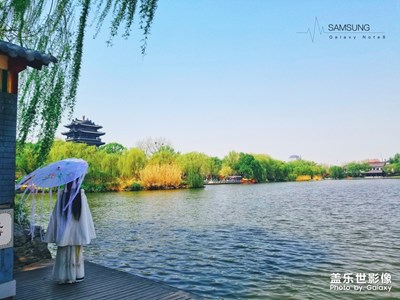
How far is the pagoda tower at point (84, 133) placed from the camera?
54.6 meters

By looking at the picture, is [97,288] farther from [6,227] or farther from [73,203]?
[6,227]

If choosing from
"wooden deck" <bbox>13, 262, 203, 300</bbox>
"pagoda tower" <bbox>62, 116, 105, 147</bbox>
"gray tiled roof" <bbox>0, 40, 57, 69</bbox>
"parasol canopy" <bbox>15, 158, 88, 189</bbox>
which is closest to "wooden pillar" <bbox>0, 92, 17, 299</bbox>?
"gray tiled roof" <bbox>0, 40, 57, 69</bbox>

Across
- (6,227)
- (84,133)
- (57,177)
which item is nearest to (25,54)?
(57,177)

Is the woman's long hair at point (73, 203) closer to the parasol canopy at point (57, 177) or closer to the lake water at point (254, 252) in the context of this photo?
the parasol canopy at point (57, 177)

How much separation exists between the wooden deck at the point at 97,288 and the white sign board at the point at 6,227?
1.03 m

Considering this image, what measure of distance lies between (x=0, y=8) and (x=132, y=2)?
2062mm

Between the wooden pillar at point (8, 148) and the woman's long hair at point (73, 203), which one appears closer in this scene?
the wooden pillar at point (8, 148)

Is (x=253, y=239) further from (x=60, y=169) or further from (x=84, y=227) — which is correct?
(x=60, y=169)

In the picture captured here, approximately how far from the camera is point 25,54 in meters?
3.41

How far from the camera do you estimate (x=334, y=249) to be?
9117 millimetres

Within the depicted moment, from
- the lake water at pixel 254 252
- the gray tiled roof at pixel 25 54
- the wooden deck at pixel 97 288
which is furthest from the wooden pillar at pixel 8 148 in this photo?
the lake water at pixel 254 252

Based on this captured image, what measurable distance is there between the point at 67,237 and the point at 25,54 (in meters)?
2.49

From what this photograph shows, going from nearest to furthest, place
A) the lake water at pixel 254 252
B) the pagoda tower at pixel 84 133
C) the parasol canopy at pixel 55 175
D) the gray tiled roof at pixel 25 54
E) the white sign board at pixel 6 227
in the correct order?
the gray tiled roof at pixel 25 54 < the white sign board at pixel 6 227 < the parasol canopy at pixel 55 175 < the lake water at pixel 254 252 < the pagoda tower at pixel 84 133

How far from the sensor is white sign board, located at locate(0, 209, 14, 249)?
3.43 meters
